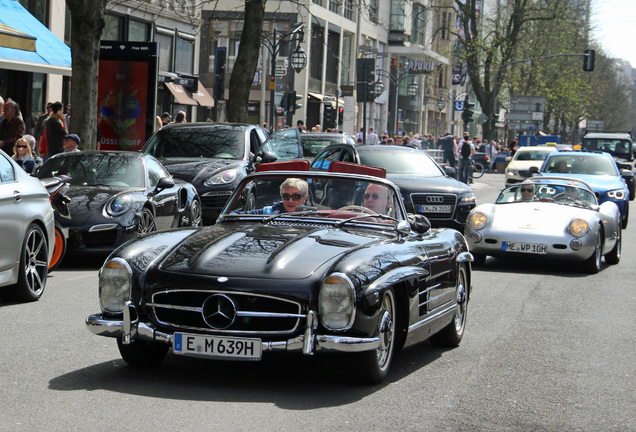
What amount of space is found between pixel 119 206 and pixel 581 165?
1370 cm

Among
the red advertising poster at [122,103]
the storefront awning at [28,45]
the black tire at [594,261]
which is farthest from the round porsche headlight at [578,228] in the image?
the storefront awning at [28,45]

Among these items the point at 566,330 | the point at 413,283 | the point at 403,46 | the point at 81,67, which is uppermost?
the point at 403,46

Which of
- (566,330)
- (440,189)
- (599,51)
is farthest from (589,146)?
(599,51)

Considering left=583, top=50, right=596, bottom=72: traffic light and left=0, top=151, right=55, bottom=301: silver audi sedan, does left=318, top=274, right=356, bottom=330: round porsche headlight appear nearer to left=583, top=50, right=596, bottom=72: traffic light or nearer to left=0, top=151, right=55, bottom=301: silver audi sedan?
left=0, top=151, right=55, bottom=301: silver audi sedan

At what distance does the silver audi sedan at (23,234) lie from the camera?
9.30 meters

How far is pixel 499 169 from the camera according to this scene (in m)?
59.8

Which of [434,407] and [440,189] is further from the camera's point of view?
[440,189]

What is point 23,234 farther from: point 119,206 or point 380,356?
point 380,356

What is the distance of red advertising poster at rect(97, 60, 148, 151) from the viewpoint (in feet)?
70.6

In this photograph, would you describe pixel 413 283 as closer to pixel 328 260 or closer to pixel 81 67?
pixel 328 260

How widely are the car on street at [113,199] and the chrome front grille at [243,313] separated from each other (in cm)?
669

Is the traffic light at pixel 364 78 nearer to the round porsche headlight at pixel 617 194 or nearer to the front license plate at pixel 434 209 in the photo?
the round porsche headlight at pixel 617 194

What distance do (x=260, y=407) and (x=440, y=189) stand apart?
1293 centimetres

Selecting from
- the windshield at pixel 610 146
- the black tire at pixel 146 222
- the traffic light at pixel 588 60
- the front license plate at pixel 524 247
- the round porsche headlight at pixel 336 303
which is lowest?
the front license plate at pixel 524 247
